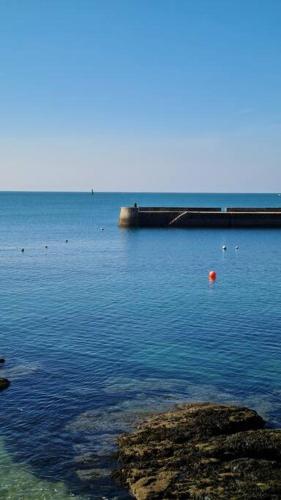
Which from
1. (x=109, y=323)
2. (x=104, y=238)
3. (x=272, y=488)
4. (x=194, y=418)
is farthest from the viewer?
(x=104, y=238)

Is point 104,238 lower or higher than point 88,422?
higher

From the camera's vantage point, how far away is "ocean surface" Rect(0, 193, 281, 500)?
1694cm

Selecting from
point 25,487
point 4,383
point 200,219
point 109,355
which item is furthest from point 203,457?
point 200,219

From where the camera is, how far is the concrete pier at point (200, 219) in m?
91.1

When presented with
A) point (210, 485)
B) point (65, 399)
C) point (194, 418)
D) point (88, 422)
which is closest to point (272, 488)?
point (210, 485)

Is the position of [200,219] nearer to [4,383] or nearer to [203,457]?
[4,383]

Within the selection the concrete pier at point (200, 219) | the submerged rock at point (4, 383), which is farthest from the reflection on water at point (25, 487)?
the concrete pier at point (200, 219)

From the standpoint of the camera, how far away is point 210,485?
44.8ft

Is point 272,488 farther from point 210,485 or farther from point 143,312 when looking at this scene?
point 143,312

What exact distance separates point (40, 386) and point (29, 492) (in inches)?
313

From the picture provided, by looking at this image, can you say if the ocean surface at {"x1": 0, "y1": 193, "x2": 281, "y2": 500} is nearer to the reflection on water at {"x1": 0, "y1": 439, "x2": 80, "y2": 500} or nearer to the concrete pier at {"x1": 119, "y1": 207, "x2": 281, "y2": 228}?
the reflection on water at {"x1": 0, "y1": 439, "x2": 80, "y2": 500}

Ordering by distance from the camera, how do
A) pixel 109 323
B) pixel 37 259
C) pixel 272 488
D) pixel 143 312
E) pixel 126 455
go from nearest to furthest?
pixel 272 488 → pixel 126 455 → pixel 109 323 → pixel 143 312 → pixel 37 259

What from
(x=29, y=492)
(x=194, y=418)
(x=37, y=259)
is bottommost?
(x=29, y=492)

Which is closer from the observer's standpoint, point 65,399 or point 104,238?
point 65,399
